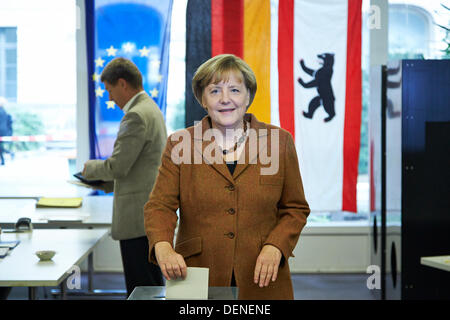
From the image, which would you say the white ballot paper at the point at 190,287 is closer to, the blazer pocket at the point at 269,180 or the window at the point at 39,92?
the blazer pocket at the point at 269,180

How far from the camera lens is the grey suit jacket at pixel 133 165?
2.60 meters

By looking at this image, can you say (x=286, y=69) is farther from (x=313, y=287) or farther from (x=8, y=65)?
(x=8, y=65)

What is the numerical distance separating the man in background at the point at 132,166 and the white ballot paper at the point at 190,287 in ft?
5.23

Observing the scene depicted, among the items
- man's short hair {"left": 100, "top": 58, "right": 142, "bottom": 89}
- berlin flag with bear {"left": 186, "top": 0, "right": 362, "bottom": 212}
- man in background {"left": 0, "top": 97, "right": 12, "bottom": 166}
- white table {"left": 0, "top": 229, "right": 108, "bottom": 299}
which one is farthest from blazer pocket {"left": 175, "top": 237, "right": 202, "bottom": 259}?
man in background {"left": 0, "top": 97, "right": 12, "bottom": 166}

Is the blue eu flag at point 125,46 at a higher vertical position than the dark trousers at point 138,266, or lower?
higher

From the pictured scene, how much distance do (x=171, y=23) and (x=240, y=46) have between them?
630mm

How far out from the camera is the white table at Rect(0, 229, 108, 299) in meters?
1.99

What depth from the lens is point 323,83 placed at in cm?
391

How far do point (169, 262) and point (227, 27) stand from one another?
2.73 meters

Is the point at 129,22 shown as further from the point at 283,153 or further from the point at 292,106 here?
the point at 283,153

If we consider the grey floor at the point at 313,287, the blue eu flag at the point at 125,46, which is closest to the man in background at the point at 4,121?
the blue eu flag at the point at 125,46

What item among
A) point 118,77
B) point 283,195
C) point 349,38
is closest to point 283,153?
point 283,195

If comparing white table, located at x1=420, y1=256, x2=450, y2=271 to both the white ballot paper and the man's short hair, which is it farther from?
the man's short hair

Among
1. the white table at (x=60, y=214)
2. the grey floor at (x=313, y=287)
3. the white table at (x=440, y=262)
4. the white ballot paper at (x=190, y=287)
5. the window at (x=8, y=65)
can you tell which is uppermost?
the window at (x=8, y=65)
